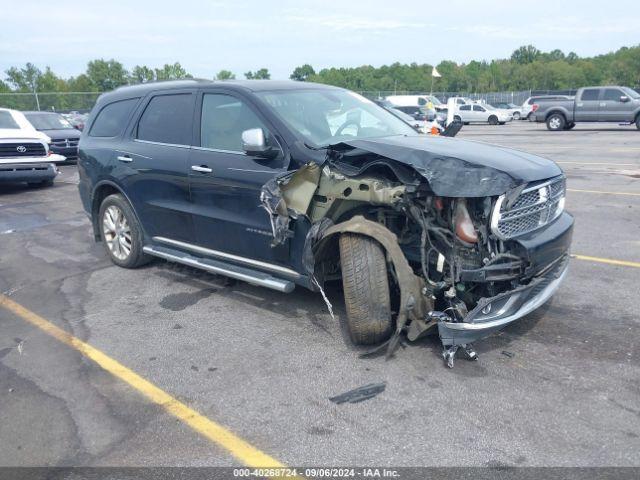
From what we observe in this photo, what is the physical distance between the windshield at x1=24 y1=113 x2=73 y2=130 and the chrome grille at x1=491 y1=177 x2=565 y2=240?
16485mm

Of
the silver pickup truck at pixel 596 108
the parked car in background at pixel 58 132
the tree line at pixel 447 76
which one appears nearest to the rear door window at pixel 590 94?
the silver pickup truck at pixel 596 108

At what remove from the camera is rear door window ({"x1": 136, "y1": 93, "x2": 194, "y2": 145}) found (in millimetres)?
5340

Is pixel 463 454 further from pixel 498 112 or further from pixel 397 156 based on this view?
pixel 498 112

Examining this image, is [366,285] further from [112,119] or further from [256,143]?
[112,119]

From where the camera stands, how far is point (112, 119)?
6277mm

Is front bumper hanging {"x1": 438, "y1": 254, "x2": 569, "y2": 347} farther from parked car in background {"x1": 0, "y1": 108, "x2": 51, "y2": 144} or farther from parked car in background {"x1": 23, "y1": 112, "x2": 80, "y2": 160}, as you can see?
parked car in background {"x1": 23, "y1": 112, "x2": 80, "y2": 160}

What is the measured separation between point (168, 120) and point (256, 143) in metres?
1.63

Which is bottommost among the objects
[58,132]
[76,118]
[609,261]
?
[609,261]

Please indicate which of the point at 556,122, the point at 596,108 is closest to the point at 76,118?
the point at 556,122

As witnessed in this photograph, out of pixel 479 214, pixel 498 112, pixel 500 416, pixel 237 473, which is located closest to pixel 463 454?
pixel 500 416

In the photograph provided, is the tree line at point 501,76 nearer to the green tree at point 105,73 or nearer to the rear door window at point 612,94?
the green tree at point 105,73

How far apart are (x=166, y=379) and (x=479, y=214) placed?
7.78 ft

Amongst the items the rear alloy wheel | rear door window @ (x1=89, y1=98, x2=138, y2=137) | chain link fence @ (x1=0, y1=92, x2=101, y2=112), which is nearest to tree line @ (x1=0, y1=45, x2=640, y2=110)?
chain link fence @ (x1=0, y1=92, x2=101, y2=112)

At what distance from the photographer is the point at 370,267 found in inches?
154
